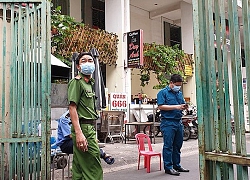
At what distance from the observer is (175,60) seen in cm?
1377

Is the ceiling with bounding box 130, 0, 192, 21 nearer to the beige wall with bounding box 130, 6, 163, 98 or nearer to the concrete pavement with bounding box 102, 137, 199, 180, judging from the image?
the beige wall with bounding box 130, 6, 163, 98

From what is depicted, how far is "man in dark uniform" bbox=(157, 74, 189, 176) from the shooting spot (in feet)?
17.2

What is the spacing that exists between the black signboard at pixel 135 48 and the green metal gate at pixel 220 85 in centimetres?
872

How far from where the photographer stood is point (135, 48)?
1125cm

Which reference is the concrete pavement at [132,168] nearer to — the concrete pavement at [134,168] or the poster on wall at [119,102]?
the concrete pavement at [134,168]

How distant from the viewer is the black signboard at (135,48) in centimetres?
1103

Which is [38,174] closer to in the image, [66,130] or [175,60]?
[66,130]

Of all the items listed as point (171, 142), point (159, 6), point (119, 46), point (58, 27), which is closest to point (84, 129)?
point (171, 142)

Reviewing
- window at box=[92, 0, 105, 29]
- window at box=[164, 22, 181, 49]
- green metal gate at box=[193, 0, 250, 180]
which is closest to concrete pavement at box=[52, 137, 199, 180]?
green metal gate at box=[193, 0, 250, 180]

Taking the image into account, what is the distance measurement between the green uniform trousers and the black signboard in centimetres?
782

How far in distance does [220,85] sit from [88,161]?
5.72ft

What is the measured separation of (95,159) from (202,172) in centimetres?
139

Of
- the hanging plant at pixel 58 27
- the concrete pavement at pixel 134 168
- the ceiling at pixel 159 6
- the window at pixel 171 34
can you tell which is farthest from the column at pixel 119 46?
the window at pixel 171 34

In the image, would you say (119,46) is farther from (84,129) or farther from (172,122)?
(84,129)
